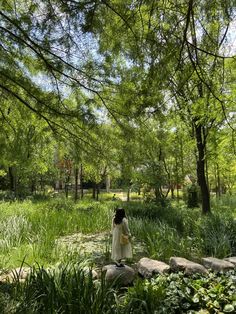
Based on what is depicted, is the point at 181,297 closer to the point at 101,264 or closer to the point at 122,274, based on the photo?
the point at 122,274

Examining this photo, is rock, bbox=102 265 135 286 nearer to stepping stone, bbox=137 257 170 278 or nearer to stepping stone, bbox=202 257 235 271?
stepping stone, bbox=137 257 170 278

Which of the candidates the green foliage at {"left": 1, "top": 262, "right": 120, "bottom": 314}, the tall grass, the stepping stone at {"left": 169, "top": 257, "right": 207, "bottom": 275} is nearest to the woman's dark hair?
the stepping stone at {"left": 169, "top": 257, "right": 207, "bottom": 275}

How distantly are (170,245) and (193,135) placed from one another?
670 centimetres

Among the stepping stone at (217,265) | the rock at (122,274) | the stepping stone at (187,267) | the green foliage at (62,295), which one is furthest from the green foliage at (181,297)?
the stepping stone at (217,265)

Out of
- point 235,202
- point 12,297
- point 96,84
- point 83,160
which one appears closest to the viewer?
point 12,297

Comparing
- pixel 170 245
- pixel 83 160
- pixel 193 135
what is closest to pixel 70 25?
pixel 83 160

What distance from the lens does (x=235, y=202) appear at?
1539 centimetres

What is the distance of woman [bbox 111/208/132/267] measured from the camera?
16.6 ft

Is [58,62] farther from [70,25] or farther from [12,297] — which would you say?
[12,297]

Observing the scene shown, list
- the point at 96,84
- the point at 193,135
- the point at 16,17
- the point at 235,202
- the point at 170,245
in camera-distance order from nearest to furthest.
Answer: the point at 16,17 < the point at 96,84 < the point at 170,245 < the point at 193,135 < the point at 235,202

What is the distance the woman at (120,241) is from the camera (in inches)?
200

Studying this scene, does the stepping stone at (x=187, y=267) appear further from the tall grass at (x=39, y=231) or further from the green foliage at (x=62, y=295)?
the tall grass at (x=39, y=231)

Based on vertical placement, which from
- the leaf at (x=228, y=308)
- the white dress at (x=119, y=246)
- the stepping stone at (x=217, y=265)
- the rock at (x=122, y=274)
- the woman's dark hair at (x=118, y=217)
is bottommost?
the leaf at (x=228, y=308)

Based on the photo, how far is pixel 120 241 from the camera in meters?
5.12
